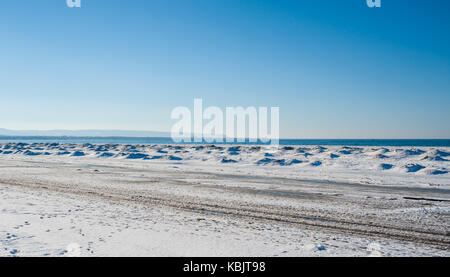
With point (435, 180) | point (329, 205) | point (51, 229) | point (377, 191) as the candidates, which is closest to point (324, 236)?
point (329, 205)

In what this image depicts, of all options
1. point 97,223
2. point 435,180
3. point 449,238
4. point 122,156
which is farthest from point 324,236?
point 122,156

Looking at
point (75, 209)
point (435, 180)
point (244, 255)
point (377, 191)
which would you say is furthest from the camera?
point (435, 180)

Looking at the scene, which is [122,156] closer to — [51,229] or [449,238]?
[51,229]

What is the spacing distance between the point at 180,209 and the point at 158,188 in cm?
501

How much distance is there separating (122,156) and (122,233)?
111 ft

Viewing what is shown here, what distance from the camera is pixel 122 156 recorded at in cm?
4041

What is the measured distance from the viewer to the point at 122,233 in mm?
7852

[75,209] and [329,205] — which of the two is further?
[329,205]

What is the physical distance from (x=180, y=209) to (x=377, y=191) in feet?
29.7

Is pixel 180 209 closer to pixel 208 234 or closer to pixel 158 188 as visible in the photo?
pixel 208 234

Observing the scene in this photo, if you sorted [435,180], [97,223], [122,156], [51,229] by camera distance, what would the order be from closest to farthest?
[51,229] < [97,223] < [435,180] < [122,156]

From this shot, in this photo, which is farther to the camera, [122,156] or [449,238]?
[122,156]

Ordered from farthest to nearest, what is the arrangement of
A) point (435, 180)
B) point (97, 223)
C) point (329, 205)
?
point (435, 180) < point (329, 205) < point (97, 223)

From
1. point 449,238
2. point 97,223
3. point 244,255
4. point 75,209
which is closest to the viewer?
point 244,255
